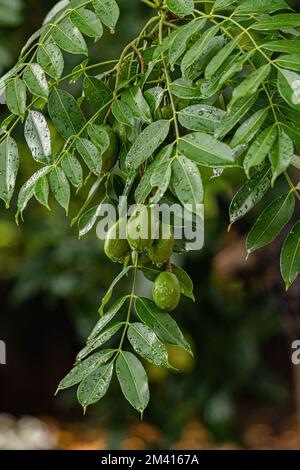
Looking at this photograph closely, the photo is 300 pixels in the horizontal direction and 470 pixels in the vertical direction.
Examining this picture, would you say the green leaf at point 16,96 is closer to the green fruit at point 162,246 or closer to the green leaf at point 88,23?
the green leaf at point 88,23

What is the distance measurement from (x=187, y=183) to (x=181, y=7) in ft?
0.84

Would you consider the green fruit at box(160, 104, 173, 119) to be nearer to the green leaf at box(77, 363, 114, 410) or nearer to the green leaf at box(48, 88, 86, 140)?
the green leaf at box(48, 88, 86, 140)

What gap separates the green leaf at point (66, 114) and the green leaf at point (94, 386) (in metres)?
0.29

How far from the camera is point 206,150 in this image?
2.86ft

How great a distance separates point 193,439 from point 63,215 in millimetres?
1662

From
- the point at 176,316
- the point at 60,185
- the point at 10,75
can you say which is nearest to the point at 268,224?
the point at 60,185

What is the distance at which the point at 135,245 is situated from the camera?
957 millimetres

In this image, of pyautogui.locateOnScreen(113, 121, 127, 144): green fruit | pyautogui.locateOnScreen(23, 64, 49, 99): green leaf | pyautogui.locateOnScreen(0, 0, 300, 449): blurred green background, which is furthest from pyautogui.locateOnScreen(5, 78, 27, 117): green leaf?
pyautogui.locateOnScreen(0, 0, 300, 449): blurred green background

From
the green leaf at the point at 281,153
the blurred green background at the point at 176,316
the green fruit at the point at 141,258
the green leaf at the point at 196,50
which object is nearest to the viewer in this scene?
the green leaf at the point at 281,153

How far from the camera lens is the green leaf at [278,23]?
37.5 inches

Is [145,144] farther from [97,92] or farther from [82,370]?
[82,370]

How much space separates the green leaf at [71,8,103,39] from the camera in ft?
3.45

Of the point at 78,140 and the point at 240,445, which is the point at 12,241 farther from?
the point at 78,140

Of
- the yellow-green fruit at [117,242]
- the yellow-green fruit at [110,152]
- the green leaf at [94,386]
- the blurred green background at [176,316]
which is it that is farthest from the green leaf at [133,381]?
the blurred green background at [176,316]
